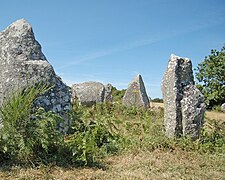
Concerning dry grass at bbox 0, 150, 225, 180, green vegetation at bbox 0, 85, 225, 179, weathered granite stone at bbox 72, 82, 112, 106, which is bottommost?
dry grass at bbox 0, 150, 225, 180

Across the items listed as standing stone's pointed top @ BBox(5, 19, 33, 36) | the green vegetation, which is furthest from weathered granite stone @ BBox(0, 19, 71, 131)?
the green vegetation

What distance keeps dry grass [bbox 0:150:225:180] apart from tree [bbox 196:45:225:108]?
17.5 metres

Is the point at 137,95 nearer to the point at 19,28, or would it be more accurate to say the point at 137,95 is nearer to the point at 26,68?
the point at 19,28

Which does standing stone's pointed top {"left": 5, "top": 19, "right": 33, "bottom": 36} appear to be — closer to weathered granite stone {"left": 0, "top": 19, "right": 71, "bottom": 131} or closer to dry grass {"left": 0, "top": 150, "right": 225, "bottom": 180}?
weathered granite stone {"left": 0, "top": 19, "right": 71, "bottom": 131}

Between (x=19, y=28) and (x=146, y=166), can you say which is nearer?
(x=146, y=166)

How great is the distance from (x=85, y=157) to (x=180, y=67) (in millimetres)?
3723

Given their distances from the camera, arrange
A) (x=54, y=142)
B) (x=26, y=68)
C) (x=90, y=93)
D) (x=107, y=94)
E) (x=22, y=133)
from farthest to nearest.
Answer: (x=107, y=94), (x=90, y=93), (x=26, y=68), (x=54, y=142), (x=22, y=133)

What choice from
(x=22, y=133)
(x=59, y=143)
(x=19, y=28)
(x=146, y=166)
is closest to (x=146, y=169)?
(x=146, y=166)

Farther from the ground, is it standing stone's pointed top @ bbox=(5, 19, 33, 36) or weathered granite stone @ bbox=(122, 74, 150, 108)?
standing stone's pointed top @ bbox=(5, 19, 33, 36)

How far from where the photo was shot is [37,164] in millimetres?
5734

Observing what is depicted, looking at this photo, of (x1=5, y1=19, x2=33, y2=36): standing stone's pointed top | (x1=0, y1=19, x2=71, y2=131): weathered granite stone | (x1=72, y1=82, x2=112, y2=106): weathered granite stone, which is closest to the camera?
(x1=0, y1=19, x2=71, y2=131): weathered granite stone

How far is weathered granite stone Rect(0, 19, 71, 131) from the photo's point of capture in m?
6.86

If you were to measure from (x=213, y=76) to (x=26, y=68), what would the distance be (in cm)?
1993

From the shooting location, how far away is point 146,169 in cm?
581
